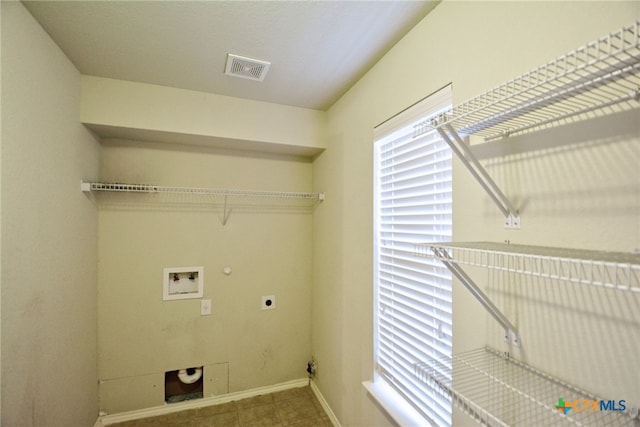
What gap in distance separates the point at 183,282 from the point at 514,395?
2.36 m

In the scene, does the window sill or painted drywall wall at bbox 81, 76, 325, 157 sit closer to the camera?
the window sill

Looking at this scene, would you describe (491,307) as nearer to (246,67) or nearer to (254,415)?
(246,67)

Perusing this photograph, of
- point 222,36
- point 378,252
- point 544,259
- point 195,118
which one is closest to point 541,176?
point 544,259

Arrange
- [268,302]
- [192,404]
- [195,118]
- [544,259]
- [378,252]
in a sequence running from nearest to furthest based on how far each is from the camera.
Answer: [544,259] < [378,252] < [195,118] < [192,404] < [268,302]

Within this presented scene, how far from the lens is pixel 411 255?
1.46 metres

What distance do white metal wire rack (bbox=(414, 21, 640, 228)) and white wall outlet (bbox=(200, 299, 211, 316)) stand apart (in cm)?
227

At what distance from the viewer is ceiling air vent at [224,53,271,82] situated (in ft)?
5.64

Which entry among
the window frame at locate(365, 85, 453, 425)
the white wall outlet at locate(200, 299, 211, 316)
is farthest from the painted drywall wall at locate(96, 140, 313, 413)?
the window frame at locate(365, 85, 453, 425)

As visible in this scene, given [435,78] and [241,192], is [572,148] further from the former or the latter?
[241,192]

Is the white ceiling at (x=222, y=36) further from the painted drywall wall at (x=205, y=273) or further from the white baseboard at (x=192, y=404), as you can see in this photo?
the white baseboard at (x=192, y=404)

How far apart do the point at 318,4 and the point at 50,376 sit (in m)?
2.38

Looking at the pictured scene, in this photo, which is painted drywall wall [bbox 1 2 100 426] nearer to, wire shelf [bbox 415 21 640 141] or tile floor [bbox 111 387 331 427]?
tile floor [bbox 111 387 331 427]

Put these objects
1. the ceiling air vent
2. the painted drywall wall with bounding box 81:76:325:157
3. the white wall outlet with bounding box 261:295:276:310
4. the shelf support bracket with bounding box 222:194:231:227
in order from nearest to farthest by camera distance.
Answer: the ceiling air vent, the painted drywall wall with bounding box 81:76:325:157, the shelf support bracket with bounding box 222:194:231:227, the white wall outlet with bounding box 261:295:276:310

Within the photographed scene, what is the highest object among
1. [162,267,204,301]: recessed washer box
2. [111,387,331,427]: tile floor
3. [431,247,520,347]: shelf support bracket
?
[431,247,520,347]: shelf support bracket
